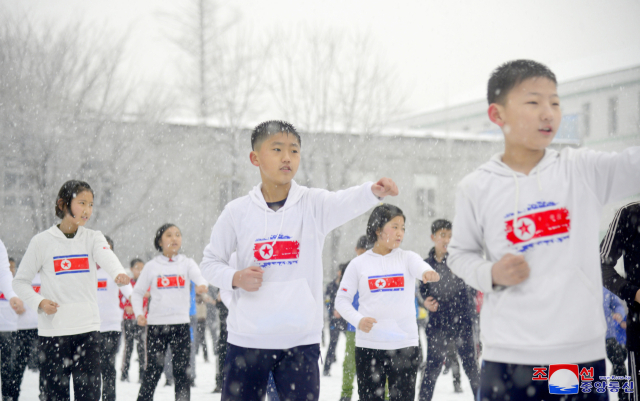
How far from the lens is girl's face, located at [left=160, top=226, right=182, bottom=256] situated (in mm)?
6883

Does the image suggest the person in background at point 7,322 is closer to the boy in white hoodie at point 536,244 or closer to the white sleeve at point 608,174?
the boy in white hoodie at point 536,244

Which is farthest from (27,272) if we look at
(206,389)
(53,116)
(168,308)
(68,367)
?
(53,116)

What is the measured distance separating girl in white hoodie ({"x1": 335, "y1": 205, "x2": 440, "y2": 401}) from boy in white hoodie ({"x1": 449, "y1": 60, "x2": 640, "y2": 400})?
7.24 feet

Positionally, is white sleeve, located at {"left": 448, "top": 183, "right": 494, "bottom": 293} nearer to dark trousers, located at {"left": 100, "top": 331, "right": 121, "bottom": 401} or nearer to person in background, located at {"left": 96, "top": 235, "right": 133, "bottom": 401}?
dark trousers, located at {"left": 100, "top": 331, "right": 121, "bottom": 401}

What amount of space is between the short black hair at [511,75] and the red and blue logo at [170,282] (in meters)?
5.14

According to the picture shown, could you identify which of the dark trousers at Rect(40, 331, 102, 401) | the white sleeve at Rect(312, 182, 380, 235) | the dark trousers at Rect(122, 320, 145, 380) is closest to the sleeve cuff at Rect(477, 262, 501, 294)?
the white sleeve at Rect(312, 182, 380, 235)

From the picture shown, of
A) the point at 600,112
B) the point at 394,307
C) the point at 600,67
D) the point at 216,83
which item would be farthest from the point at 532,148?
the point at 600,67

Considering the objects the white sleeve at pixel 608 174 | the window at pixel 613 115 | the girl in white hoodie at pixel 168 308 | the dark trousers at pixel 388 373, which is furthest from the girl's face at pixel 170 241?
the window at pixel 613 115

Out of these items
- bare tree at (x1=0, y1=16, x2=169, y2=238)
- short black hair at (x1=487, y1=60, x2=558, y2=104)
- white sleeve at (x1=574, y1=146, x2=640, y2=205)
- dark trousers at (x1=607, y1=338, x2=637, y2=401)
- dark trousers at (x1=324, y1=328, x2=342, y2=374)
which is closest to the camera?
white sleeve at (x1=574, y1=146, x2=640, y2=205)

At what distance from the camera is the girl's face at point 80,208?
187 inches

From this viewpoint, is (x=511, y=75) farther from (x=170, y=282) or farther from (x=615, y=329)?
(x=170, y=282)

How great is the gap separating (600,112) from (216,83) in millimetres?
22071

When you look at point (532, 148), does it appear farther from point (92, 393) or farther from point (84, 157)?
point (84, 157)

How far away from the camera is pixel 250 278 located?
316cm
